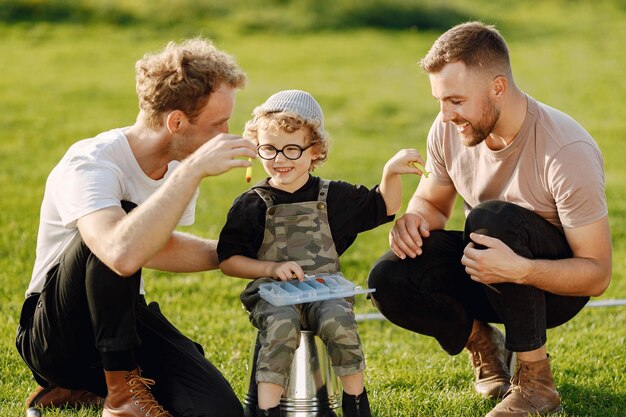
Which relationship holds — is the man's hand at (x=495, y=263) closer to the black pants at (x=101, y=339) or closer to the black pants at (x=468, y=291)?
the black pants at (x=468, y=291)

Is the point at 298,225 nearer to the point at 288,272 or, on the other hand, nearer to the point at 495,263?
the point at 288,272

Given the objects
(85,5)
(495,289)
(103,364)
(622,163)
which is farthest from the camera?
(85,5)

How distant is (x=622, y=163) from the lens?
10.6 meters

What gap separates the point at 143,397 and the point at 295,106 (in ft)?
3.70

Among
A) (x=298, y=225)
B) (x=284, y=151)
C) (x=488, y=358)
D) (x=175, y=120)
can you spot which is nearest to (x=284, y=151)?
(x=284, y=151)

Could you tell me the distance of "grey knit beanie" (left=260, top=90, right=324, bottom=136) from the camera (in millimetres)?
3691

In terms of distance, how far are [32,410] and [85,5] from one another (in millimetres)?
16224

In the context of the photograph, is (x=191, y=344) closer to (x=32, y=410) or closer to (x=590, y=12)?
(x=32, y=410)

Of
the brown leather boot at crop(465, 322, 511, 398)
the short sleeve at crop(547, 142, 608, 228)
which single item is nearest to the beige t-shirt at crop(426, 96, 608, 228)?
the short sleeve at crop(547, 142, 608, 228)

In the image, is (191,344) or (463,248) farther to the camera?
(463,248)

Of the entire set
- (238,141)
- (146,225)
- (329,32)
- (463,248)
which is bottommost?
(329,32)

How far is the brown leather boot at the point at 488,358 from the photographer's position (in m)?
4.14

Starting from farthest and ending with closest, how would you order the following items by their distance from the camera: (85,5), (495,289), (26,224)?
(85,5) < (26,224) < (495,289)

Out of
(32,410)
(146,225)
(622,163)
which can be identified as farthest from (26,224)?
(622,163)
